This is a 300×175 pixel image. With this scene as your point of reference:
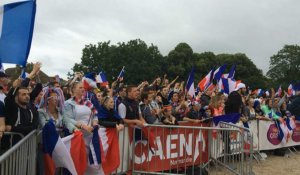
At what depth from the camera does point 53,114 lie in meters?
6.44

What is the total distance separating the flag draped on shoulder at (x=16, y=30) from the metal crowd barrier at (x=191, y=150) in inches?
121

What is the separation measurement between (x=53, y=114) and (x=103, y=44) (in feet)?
227

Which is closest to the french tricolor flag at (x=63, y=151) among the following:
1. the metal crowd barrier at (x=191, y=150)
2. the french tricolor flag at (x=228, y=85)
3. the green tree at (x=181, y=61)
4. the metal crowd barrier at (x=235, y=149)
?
the metal crowd barrier at (x=191, y=150)

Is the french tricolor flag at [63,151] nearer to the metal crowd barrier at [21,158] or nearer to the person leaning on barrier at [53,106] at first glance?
the metal crowd barrier at [21,158]

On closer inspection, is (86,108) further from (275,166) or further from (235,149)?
(275,166)

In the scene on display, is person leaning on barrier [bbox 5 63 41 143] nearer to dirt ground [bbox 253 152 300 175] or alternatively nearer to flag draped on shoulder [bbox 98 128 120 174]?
flag draped on shoulder [bbox 98 128 120 174]

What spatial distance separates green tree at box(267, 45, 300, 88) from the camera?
86.8 meters

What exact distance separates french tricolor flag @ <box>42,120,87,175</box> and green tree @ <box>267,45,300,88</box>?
83.5m

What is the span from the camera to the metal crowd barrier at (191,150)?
8070mm

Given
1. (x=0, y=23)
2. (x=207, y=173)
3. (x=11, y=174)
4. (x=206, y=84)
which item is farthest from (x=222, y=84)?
(x=11, y=174)

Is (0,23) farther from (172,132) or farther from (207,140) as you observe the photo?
(207,140)

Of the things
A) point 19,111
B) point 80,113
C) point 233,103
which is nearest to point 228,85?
point 233,103

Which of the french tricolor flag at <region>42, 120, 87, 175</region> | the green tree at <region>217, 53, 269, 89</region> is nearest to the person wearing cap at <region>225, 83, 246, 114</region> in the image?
the french tricolor flag at <region>42, 120, 87, 175</region>

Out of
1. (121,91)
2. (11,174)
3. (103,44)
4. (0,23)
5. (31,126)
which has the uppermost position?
(103,44)
